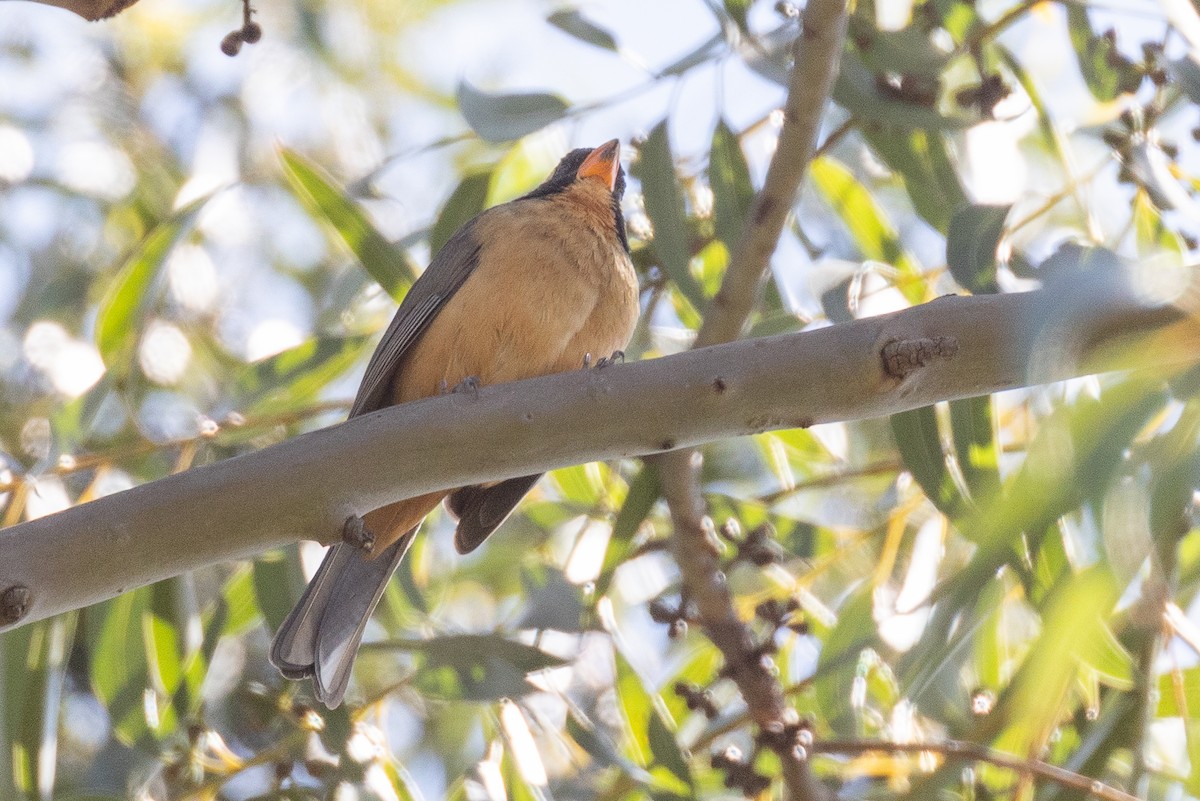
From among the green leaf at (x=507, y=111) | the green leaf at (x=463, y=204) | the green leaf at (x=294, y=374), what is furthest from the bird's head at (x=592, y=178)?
the green leaf at (x=294, y=374)

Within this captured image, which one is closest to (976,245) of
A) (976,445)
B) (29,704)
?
(976,445)

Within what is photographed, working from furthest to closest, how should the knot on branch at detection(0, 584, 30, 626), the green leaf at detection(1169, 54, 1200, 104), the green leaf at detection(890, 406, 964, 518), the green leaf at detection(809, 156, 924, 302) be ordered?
the green leaf at detection(809, 156, 924, 302)
the green leaf at detection(890, 406, 964, 518)
the green leaf at detection(1169, 54, 1200, 104)
the knot on branch at detection(0, 584, 30, 626)

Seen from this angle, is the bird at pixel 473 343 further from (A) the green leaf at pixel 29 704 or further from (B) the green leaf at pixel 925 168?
(B) the green leaf at pixel 925 168

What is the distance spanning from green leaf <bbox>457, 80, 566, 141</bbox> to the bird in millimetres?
349

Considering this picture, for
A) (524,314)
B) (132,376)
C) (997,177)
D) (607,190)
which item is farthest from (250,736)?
(997,177)

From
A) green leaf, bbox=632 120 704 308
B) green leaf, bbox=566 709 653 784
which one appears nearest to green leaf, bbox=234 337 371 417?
green leaf, bbox=632 120 704 308

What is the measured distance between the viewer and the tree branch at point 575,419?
232 centimetres

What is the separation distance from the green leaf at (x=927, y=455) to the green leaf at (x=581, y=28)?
4.13ft

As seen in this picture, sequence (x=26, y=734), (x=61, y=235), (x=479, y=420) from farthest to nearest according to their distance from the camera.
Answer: (x=61, y=235)
(x=26, y=734)
(x=479, y=420)

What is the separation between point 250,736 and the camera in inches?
163

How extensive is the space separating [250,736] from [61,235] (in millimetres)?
2968

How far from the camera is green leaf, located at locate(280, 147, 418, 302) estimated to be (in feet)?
12.0

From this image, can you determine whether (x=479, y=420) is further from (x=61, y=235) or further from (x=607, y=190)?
(x=61, y=235)

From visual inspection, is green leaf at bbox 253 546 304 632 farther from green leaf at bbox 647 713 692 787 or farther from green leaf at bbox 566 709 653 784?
green leaf at bbox 647 713 692 787
